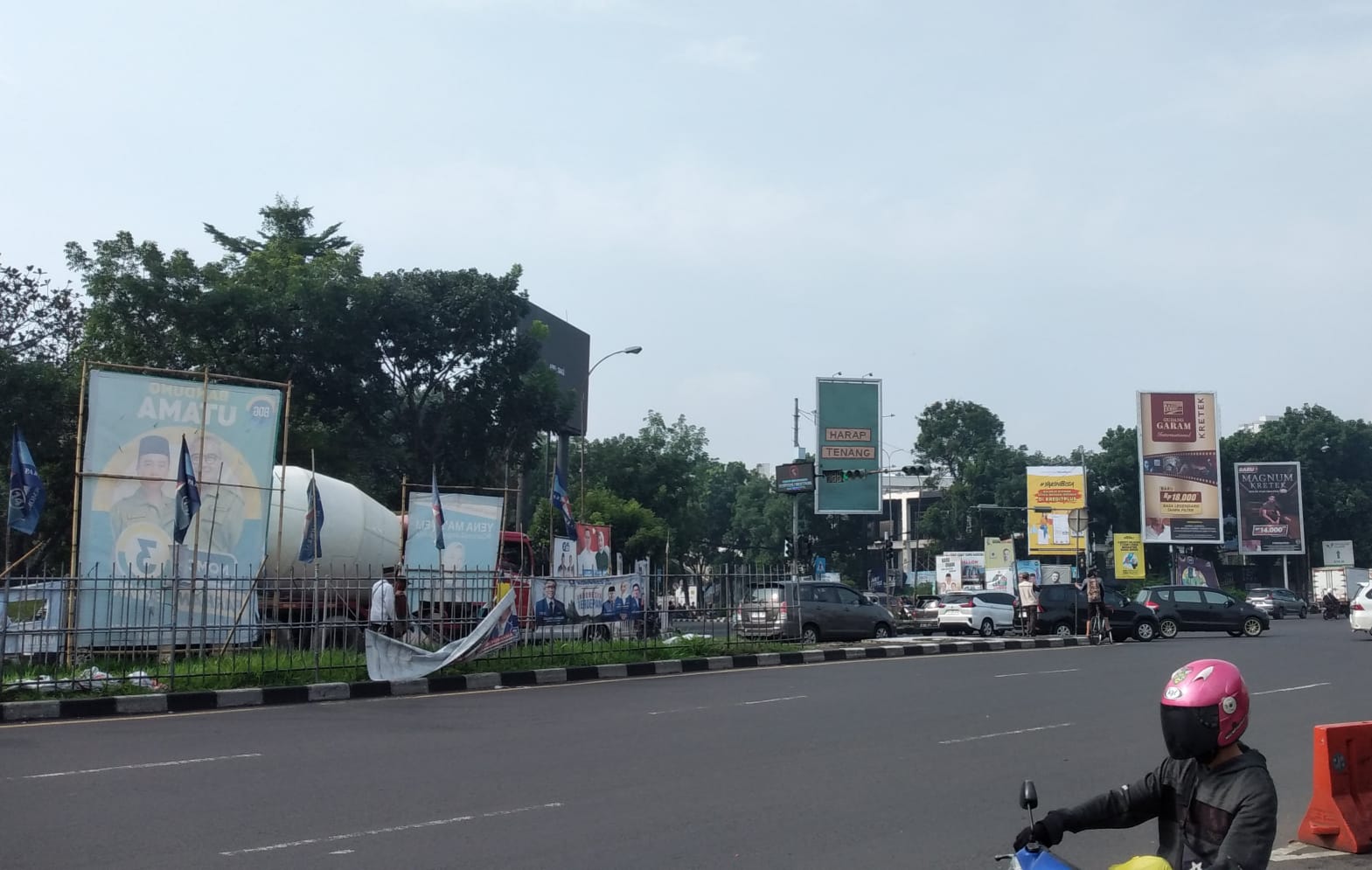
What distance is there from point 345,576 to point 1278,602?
5193 cm

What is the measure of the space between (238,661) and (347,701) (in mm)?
1608

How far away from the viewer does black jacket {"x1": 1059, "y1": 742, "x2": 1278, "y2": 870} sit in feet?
11.6

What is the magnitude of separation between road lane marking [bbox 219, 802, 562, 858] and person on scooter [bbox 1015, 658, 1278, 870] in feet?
14.7

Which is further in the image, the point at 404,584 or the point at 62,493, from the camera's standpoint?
the point at 62,493

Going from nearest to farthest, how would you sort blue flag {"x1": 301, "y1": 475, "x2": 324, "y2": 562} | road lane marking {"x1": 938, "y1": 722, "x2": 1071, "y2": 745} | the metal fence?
road lane marking {"x1": 938, "y1": 722, "x2": 1071, "y2": 745} → the metal fence → blue flag {"x1": 301, "y1": 475, "x2": 324, "y2": 562}

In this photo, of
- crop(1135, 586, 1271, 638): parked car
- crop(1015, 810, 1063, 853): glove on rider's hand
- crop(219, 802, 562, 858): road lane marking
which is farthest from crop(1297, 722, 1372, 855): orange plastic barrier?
crop(1135, 586, 1271, 638): parked car

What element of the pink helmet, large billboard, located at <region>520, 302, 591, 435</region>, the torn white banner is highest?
large billboard, located at <region>520, 302, 591, 435</region>

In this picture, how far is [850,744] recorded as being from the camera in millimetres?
11109

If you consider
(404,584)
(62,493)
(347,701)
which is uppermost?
(62,493)

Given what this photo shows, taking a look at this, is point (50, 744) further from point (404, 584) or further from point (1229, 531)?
point (1229, 531)

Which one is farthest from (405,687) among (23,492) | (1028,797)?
(1028,797)

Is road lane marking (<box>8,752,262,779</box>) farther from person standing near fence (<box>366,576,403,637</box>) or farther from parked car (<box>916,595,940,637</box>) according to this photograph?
parked car (<box>916,595,940,637</box>)

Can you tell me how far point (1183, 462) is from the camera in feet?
189

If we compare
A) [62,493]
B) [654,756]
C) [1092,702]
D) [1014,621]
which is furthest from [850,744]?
[62,493]
